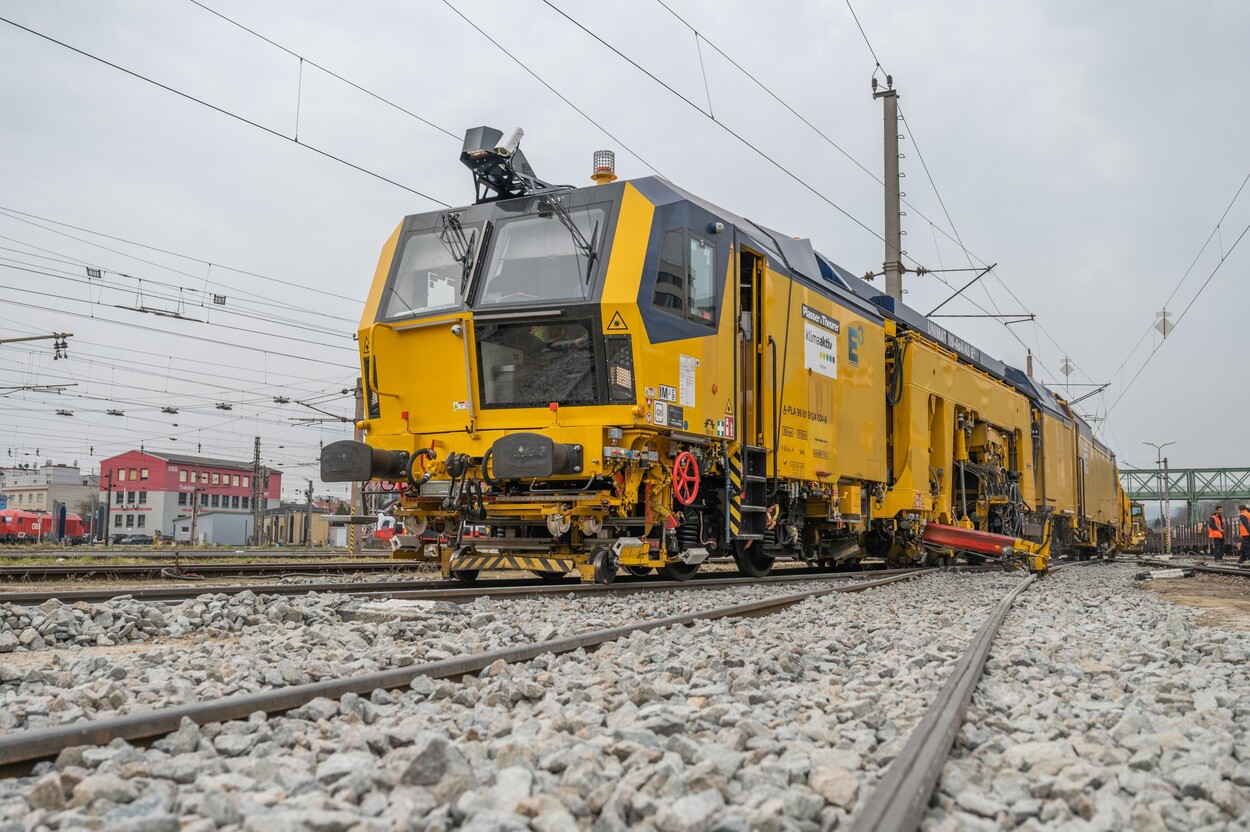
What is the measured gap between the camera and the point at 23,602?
6.55m

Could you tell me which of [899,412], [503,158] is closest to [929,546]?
[899,412]

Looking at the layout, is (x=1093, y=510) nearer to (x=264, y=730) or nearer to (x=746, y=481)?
(x=746, y=481)

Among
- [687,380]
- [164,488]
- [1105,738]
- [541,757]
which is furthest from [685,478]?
[164,488]

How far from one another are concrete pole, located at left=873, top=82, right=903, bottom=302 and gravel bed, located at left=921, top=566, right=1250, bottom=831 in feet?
46.2

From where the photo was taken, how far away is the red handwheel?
8.62m

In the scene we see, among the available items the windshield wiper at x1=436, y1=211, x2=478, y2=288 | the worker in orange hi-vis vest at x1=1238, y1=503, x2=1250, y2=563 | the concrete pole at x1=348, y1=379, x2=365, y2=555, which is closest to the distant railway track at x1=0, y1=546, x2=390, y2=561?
the concrete pole at x1=348, y1=379, x2=365, y2=555

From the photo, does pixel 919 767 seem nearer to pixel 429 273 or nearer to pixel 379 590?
pixel 379 590

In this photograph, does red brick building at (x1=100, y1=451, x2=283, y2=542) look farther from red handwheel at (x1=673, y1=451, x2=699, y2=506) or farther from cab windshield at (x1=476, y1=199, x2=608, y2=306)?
red handwheel at (x1=673, y1=451, x2=699, y2=506)

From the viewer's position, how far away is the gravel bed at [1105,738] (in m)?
2.57

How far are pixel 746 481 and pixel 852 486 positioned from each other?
308 centimetres

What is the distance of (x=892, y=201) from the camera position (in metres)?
20.0

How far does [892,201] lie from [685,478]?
13.4 meters

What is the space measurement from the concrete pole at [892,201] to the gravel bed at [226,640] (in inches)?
525

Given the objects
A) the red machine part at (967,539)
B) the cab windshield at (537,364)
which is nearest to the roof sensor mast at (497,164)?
the cab windshield at (537,364)
